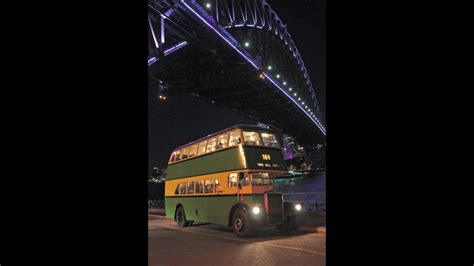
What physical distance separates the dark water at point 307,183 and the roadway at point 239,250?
30.1 feet

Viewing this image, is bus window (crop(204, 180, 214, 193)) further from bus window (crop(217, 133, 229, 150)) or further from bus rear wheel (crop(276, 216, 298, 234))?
bus rear wheel (crop(276, 216, 298, 234))

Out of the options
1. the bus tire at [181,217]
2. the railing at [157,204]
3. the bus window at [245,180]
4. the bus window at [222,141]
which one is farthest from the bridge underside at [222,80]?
the bus window at [245,180]

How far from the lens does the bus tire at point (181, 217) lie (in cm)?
1493

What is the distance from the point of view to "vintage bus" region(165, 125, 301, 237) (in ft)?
36.5

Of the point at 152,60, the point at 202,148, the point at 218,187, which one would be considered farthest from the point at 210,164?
the point at 152,60

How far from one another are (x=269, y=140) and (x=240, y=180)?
1.91 meters
